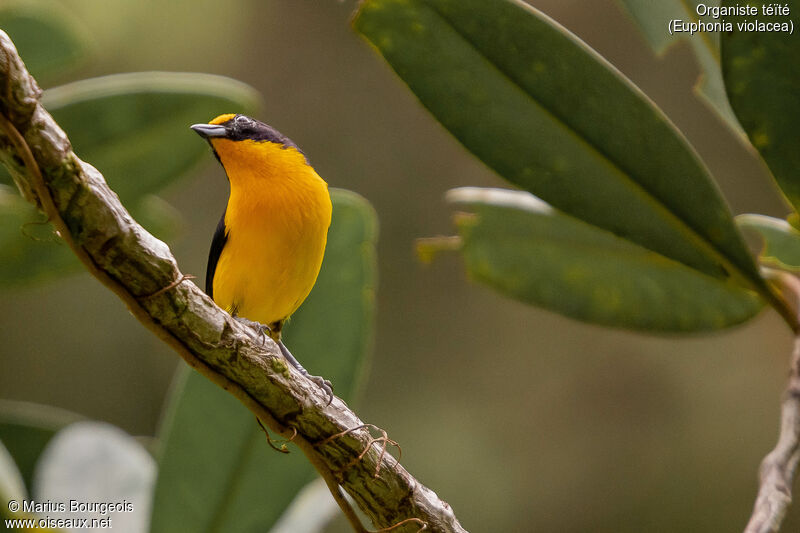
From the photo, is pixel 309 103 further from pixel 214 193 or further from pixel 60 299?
pixel 60 299

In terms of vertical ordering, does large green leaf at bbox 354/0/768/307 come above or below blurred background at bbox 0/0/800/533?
above

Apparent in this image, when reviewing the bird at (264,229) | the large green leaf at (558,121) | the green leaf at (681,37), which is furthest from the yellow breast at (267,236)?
the green leaf at (681,37)

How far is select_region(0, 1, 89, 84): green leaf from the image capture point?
1.55 m

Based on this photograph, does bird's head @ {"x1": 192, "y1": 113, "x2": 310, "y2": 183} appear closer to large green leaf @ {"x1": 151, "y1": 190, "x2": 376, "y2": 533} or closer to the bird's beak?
the bird's beak

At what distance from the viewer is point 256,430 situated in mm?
1414

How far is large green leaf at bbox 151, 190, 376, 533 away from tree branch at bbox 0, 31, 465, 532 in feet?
1.27

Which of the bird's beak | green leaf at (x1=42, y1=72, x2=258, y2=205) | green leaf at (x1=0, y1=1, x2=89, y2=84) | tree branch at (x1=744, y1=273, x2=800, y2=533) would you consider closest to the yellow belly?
the bird's beak

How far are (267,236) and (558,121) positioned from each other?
460 mm

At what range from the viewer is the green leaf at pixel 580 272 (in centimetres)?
145

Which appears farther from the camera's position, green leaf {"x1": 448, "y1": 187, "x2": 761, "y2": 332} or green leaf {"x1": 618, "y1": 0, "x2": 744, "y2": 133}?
green leaf {"x1": 448, "y1": 187, "x2": 761, "y2": 332}

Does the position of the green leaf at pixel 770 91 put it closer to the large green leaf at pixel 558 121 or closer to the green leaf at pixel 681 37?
the large green leaf at pixel 558 121

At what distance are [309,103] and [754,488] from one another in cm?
372

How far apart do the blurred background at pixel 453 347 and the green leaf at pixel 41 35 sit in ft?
10.5

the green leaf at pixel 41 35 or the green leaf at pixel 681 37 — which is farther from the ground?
the green leaf at pixel 681 37
